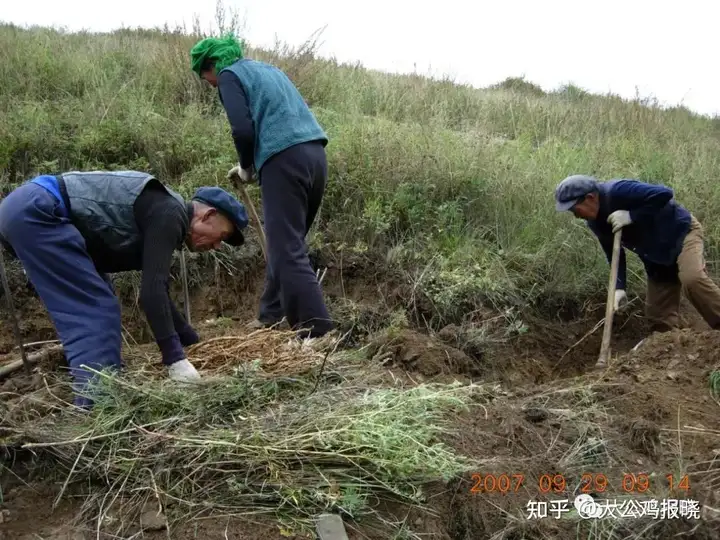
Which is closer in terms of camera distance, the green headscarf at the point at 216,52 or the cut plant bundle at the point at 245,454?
the cut plant bundle at the point at 245,454

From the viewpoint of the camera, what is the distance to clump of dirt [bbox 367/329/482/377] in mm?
3664

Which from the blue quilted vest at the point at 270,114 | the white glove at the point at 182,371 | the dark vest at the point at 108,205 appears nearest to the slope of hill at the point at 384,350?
the white glove at the point at 182,371

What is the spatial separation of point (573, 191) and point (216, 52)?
2626 millimetres

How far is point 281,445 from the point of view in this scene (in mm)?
2248

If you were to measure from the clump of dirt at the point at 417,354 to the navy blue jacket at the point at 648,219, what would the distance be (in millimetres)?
1726

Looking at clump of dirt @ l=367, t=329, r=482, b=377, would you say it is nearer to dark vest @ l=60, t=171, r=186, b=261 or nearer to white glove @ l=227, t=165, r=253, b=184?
white glove @ l=227, t=165, r=253, b=184

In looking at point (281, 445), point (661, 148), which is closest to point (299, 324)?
point (281, 445)

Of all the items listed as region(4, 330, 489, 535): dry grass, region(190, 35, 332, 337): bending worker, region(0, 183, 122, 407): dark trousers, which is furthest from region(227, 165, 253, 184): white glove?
region(4, 330, 489, 535): dry grass

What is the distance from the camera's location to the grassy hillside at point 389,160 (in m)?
5.02

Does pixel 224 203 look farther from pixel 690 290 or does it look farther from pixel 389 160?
pixel 690 290

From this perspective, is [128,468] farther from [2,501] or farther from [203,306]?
[203,306]

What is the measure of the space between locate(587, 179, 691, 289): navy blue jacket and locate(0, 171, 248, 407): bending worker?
9.97 feet
